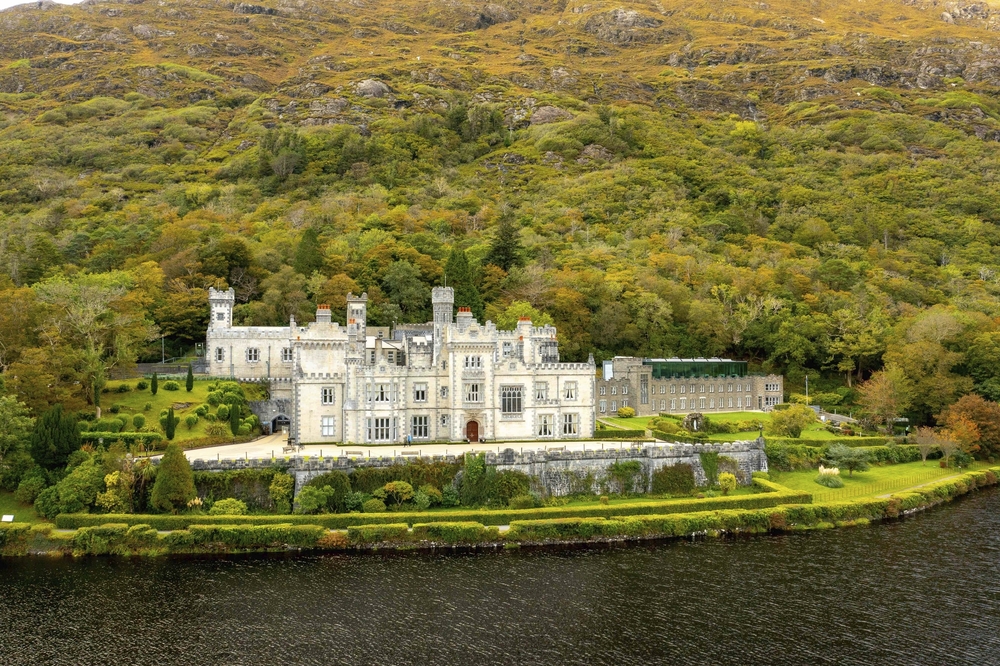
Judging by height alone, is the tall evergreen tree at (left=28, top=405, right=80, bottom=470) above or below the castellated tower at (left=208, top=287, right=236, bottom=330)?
below

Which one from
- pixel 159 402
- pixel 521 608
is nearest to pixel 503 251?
pixel 159 402

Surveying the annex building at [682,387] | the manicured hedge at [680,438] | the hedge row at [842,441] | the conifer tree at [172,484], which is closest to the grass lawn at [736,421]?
the hedge row at [842,441]

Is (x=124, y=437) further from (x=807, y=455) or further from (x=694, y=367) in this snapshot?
(x=694, y=367)

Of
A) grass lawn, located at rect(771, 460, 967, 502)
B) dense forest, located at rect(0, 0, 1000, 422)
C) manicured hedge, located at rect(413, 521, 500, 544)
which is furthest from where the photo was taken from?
dense forest, located at rect(0, 0, 1000, 422)

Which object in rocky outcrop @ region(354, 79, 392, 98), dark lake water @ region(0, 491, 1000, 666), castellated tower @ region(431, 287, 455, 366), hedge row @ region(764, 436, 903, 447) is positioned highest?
rocky outcrop @ region(354, 79, 392, 98)

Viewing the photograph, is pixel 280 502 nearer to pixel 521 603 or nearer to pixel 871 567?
pixel 521 603

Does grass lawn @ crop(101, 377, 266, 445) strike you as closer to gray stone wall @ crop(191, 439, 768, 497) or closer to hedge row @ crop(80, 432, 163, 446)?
hedge row @ crop(80, 432, 163, 446)

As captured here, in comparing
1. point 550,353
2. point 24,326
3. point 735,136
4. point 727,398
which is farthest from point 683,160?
point 24,326

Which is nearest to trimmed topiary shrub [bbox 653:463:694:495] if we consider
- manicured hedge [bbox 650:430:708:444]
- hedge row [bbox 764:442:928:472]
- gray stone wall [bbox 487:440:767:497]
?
gray stone wall [bbox 487:440:767:497]
